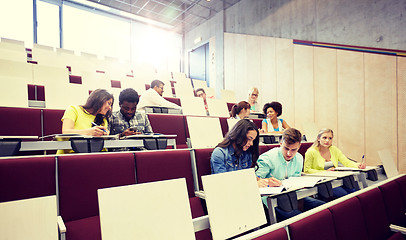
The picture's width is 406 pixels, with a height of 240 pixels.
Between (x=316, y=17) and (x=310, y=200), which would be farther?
(x=316, y=17)

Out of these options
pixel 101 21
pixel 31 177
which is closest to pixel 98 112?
pixel 31 177

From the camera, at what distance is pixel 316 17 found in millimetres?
2701

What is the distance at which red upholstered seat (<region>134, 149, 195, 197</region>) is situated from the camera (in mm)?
859

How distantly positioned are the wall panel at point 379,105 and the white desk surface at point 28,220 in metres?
2.39

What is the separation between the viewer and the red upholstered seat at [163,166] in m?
0.86

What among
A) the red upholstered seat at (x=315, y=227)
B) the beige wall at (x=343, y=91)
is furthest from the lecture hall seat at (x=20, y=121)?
the beige wall at (x=343, y=91)

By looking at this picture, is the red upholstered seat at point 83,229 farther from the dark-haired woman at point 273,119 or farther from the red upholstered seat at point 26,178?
the dark-haired woman at point 273,119

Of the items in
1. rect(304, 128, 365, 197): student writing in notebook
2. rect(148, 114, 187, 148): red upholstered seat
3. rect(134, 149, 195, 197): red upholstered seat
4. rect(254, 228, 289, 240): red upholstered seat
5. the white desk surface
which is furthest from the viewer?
rect(148, 114, 187, 148): red upholstered seat

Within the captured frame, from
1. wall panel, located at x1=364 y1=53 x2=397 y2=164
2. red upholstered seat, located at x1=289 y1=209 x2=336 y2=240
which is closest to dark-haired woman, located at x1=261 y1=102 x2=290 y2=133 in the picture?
wall panel, located at x1=364 y1=53 x2=397 y2=164

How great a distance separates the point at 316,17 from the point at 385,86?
109 centimetres

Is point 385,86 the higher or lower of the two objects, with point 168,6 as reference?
lower

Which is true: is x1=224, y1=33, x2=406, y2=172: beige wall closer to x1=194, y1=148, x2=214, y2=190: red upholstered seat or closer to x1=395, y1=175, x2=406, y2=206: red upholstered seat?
x1=395, y1=175, x2=406, y2=206: red upholstered seat

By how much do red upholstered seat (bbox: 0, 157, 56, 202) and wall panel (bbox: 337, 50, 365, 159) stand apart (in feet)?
7.77

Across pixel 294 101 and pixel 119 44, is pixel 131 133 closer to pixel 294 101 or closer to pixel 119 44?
pixel 294 101
